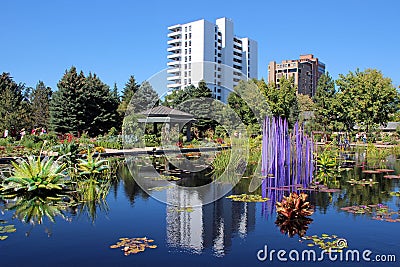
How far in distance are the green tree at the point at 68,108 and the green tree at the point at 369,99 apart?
845 inches

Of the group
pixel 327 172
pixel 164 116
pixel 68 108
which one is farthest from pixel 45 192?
pixel 68 108

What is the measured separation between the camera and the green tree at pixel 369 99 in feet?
95.4

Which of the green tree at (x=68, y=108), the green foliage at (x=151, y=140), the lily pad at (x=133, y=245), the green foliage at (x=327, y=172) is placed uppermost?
the green tree at (x=68, y=108)

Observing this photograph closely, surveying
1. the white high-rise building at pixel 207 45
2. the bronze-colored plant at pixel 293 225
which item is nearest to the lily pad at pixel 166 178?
the bronze-colored plant at pixel 293 225

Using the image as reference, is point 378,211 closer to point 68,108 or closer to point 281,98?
point 281,98

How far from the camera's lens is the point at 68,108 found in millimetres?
30594

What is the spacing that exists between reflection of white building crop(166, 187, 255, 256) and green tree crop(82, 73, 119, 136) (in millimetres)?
25871

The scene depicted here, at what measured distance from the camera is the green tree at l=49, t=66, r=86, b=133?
3047 cm

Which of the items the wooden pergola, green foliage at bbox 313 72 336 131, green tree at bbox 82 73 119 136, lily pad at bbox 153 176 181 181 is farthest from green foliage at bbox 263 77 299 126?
lily pad at bbox 153 176 181 181

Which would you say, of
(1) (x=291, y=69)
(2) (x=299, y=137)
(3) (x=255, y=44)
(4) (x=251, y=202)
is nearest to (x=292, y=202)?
(4) (x=251, y=202)

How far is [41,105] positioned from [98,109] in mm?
11891

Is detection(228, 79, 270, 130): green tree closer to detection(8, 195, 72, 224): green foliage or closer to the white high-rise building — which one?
detection(8, 195, 72, 224): green foliage

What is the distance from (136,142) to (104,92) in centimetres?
1320

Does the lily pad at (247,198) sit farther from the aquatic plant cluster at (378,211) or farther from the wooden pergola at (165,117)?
the wooden pergola at (165,117)
